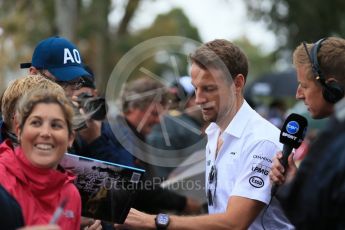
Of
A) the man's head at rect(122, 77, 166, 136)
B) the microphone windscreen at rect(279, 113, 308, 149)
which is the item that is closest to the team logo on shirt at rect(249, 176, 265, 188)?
the microphone windscreen at rect(279, 113, 308, 149)

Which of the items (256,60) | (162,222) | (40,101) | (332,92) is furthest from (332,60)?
(256,60)

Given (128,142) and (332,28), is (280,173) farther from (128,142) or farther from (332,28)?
(332,28)

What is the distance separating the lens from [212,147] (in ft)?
14.8

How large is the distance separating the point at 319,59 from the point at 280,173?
692 mm

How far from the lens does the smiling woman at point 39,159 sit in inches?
130

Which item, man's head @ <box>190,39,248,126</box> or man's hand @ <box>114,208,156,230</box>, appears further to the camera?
man's head @ <box>190,39,248,126</box>

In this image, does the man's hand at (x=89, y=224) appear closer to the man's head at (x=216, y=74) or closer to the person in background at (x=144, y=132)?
the man's head at (x=216, y=74)

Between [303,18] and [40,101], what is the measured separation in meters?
22.8

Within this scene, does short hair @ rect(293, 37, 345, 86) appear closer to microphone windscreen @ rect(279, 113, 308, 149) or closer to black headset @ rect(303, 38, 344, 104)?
black headset @ rect(303, 38, 344, 104)

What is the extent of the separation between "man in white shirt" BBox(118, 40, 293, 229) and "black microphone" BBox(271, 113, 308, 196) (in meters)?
0.19

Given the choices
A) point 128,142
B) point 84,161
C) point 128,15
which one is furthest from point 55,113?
point 128,15

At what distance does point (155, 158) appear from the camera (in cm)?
705

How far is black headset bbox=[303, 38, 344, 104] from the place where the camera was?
3.79 metres

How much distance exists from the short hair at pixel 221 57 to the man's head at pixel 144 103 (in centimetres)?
301
